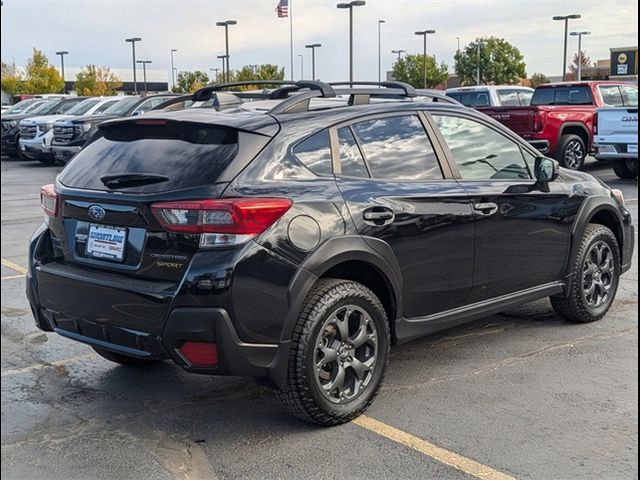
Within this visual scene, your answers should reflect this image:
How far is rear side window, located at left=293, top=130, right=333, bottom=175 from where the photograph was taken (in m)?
4.09

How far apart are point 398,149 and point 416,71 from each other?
200 feet

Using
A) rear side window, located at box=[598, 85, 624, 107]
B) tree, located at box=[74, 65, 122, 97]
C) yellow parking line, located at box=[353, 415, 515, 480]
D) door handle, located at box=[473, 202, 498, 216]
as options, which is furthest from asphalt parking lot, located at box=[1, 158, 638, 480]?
tree, located at box=[74, 65, 122, 97]

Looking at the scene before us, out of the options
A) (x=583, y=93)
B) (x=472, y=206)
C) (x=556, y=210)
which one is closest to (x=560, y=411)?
(x=472, y=206)

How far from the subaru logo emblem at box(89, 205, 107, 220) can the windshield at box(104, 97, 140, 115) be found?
17504mm

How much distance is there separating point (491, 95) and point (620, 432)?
16.2 metres

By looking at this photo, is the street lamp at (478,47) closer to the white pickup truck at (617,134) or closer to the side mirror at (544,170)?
the white pickup truck at (617,134)

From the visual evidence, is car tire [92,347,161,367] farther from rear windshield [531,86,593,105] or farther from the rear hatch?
rear windshield [531,86,593,105]

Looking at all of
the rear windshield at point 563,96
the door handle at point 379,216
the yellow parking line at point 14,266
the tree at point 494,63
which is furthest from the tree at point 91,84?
the door handle at point 379,216

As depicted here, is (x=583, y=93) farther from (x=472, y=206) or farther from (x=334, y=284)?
(x=334, y=284)

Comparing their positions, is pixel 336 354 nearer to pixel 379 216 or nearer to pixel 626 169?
pixel 379 216

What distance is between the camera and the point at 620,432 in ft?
13.0

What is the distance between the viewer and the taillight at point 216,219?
11.8ft

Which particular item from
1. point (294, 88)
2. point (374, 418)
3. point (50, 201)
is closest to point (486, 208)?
→ point (294, 88)

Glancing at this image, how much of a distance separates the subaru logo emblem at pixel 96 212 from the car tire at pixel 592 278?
3.38 meters
